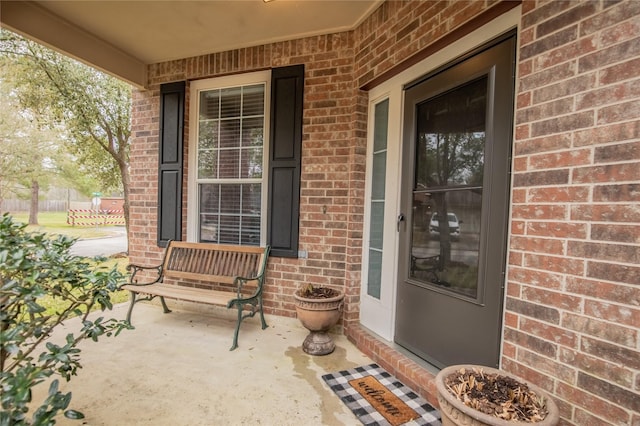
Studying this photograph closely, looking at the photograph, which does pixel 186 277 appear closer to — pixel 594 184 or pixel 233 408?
pixel 233 408

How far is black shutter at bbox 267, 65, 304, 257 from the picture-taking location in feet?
9.90

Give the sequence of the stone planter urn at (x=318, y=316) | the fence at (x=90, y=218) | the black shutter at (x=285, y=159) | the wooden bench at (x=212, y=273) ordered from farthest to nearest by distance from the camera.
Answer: the fence at (x=90, y=218), the black shutter at (x=285, y=159), the wooden bench at (x=212, y=273), the stone planter urn at (x=318, y=316)

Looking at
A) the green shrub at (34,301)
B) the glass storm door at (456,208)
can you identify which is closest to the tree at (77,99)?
the green shrub at (34,301)

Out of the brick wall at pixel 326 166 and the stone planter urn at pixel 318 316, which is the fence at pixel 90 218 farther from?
the stone planter urn at pixel 318 316

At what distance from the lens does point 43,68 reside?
205 inches

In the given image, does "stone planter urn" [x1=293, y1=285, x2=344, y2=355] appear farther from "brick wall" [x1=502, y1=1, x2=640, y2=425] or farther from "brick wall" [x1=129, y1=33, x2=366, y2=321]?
Result: "brick wall" [x1=502, y1=1, x2=640, y2=425]

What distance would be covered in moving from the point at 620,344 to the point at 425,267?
1095 mm

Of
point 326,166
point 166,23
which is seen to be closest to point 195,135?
point 166,23

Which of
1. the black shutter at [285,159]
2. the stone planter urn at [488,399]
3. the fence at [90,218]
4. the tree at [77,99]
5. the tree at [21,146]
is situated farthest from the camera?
the fence at [90,218]

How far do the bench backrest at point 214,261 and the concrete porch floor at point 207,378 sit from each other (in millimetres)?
522

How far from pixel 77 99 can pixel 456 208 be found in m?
6.88

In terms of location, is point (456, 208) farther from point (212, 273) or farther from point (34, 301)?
point (212, 273)

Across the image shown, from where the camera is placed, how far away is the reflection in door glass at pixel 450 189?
177cm

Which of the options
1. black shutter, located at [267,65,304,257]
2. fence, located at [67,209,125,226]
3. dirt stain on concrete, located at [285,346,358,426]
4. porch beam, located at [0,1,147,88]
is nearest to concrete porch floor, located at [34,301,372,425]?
dirt stain on concrete, located at [285,346,358,426]
